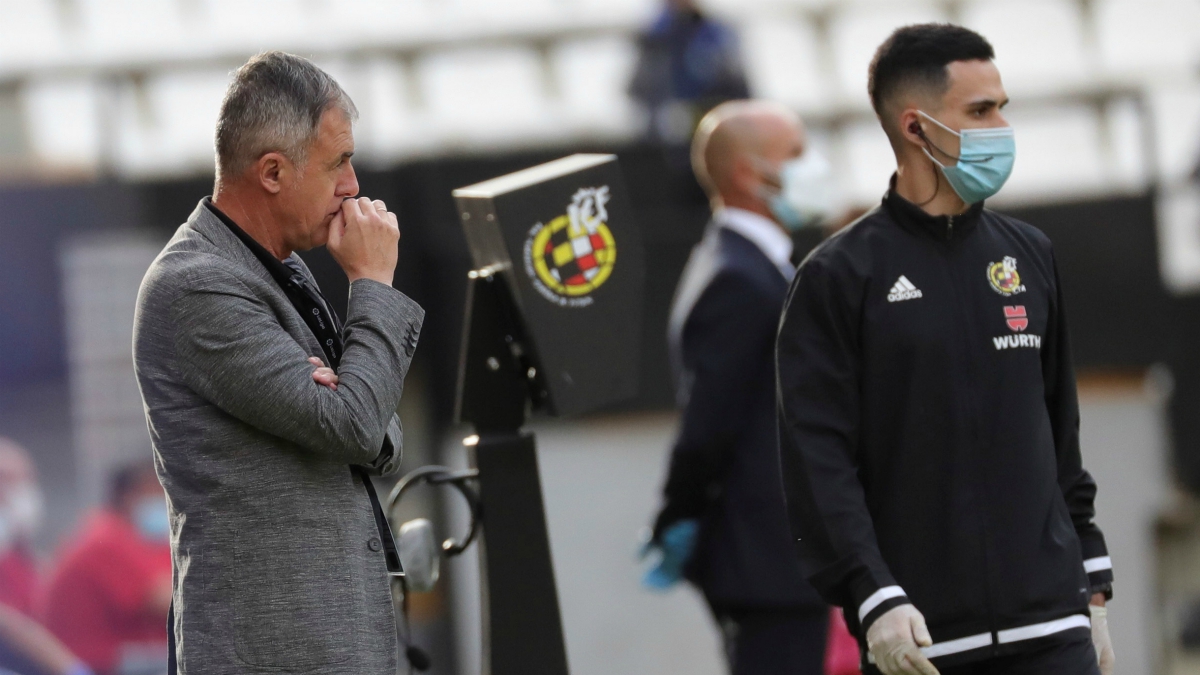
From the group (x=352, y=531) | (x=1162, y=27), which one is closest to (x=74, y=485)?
(x=352, y=531)

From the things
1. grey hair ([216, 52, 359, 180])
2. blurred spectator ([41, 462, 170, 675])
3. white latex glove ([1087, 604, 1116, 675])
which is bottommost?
blurred spectator ([41, 462, 170, 675])

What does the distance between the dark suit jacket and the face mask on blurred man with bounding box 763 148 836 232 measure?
1.35 feet

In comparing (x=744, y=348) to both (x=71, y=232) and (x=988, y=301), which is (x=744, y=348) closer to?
(x=988, y=301)

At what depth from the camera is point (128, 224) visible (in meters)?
7.25

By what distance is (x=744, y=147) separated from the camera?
4695mm

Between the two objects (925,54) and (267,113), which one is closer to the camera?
(267,113)

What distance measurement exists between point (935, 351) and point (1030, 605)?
518 mm

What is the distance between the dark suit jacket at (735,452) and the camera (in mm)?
4070

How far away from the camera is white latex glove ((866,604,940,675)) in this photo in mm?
2703

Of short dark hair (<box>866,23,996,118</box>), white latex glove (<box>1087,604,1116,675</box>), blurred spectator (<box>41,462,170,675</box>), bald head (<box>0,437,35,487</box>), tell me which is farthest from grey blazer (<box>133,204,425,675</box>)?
bald head (<box>0,437,35,487</box>)

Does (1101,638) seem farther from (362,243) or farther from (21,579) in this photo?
(21,579)

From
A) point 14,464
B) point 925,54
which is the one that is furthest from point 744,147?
point 14,464

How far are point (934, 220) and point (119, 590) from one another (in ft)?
15.7

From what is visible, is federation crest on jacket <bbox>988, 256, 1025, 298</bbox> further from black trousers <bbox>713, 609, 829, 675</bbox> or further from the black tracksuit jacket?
black trousers <bbox>713, 609, 829, 675</bbox>
